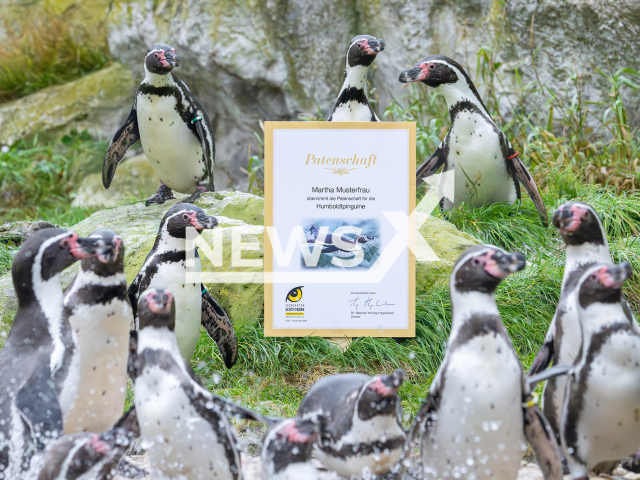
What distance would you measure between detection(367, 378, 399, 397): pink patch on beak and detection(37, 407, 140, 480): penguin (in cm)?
76

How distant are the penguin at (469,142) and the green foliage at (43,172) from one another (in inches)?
211

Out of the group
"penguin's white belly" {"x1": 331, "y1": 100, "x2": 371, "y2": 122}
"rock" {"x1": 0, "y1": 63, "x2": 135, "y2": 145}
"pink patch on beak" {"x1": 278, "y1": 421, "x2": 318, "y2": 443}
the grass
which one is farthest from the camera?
the grass

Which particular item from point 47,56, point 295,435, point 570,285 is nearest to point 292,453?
point 295,435

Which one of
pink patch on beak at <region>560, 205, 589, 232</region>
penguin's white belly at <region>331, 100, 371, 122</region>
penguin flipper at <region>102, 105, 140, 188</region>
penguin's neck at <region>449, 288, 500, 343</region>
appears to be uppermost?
penguin's white belly at <region>331, 100, 371, 122</region>

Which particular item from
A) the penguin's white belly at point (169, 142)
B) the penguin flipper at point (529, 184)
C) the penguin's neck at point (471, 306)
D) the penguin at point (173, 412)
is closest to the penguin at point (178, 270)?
the penguin at point (173, 412)

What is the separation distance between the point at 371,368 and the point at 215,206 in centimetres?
170

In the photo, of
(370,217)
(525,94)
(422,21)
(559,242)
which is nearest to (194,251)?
(370,217)

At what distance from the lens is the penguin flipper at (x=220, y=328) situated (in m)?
3.12

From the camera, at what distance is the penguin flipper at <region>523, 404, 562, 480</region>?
199 cm

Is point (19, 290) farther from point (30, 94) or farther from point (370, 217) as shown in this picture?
point (30, 94)

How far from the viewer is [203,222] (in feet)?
9.18

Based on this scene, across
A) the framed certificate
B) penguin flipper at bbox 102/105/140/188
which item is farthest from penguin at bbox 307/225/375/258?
penguin flipper at bbox 102/105/140/188

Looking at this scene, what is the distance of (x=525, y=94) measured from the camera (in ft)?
21.5

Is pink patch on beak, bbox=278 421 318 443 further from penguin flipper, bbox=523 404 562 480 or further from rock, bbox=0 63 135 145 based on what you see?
rock, bbox=0 63 135 145
